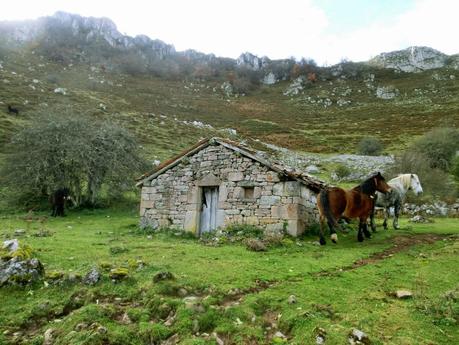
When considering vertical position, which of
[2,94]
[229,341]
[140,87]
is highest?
[140,87]

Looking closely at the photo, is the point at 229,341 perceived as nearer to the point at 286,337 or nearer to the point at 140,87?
the point at 286,337

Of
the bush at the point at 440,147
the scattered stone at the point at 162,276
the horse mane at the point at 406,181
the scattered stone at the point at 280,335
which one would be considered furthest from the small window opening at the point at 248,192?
the bush at the point at 440,147

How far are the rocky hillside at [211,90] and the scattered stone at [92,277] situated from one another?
2737cm

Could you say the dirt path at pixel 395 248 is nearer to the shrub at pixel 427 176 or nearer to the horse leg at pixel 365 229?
the horse leg at pixel 365 229

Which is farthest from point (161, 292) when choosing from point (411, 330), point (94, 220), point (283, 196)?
point (94, 220)

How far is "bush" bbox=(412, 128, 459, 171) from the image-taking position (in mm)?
38638

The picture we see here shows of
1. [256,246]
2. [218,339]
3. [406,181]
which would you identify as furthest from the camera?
[406,181]

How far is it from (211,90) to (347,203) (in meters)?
102

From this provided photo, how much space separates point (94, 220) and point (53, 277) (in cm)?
1252

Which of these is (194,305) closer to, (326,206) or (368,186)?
(326,206)

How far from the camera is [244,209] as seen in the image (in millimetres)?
15297

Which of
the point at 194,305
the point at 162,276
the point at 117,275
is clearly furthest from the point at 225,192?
the point at 194,305

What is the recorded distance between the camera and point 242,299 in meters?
7.32

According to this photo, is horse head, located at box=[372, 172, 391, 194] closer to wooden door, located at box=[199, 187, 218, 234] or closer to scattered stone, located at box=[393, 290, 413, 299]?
wooden door, located at box=[199, 187, 218, 234]
